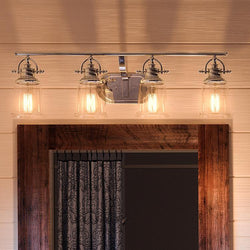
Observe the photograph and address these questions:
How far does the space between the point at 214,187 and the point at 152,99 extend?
0.58m

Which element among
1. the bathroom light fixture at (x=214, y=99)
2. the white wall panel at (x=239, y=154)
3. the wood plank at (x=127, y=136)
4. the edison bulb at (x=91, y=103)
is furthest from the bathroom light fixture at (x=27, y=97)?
the white wall panel at (x=239, y=154)

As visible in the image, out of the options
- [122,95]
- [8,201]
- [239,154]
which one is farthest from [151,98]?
[8,201]

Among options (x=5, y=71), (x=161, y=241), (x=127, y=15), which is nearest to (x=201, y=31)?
(x=127, y=15)

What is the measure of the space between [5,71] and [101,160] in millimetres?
880

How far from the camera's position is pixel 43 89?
207cm

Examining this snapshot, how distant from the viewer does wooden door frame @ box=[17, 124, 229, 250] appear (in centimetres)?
200

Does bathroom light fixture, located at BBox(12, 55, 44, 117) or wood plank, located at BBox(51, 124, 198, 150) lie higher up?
bathroom light fixture, located at BBox(12, 55, 44, 117)

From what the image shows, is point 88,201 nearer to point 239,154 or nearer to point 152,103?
point 152,103

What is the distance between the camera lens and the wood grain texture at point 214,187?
6.53 feet

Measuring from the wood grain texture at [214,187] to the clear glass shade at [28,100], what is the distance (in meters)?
0.91

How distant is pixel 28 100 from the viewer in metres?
2.01

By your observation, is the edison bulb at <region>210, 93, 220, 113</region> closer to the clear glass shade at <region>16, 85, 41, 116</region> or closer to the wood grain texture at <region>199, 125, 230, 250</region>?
the wood grain texture at <region>199, 125, 230, 250</region>

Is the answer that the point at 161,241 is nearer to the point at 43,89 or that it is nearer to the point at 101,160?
the point at 101,160

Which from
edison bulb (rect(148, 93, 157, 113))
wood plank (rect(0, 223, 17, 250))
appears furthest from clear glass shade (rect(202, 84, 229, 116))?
wood plank (rect(0, 223, 17, 250))
